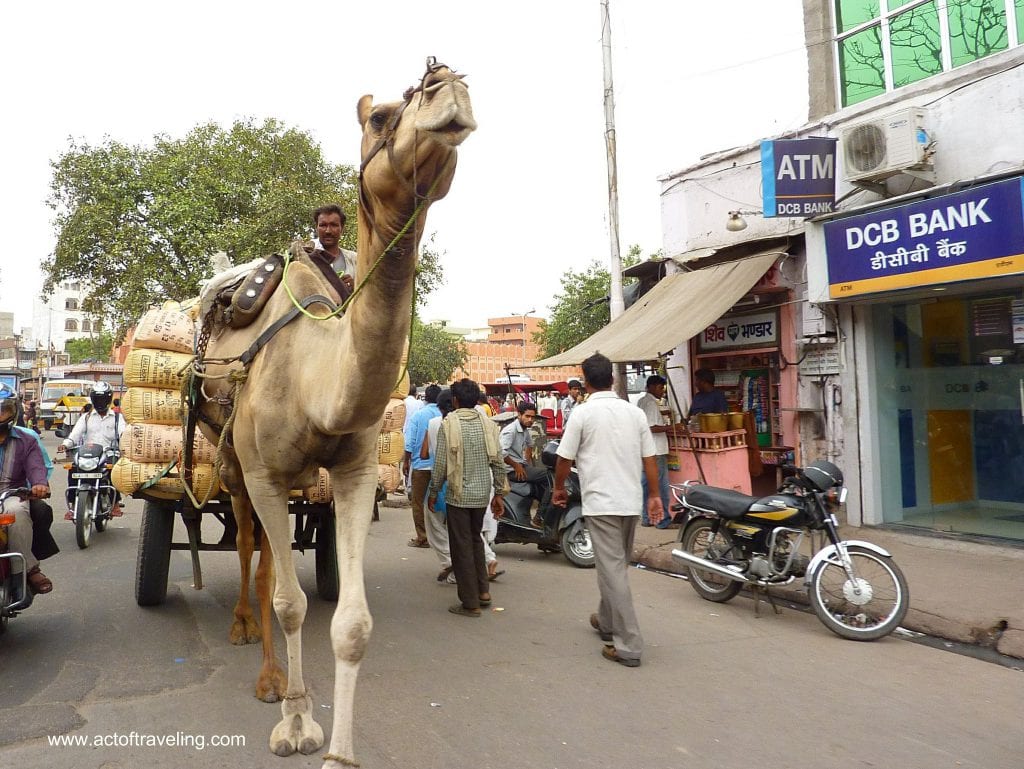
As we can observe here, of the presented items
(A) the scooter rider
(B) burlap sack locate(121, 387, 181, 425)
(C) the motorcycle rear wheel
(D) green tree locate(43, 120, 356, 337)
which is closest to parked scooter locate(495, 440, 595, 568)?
(A) the scooter rider

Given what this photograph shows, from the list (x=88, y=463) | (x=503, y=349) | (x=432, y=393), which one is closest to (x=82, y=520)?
(x=88, y=463)

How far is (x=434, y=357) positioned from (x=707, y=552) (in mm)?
46023

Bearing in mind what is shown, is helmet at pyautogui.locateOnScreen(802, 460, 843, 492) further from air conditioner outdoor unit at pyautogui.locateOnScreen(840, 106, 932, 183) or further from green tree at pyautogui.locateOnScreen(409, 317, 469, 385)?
green tree at pyautogui.locateOnScreen(409, 317, 469, 385)

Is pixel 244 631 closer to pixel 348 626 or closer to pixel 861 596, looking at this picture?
pixel 348 626

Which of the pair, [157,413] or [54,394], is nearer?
[157,413]

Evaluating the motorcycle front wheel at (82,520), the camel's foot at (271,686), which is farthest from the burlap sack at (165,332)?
the motorcycle front wheel at (82,520)

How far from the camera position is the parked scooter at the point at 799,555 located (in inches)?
221

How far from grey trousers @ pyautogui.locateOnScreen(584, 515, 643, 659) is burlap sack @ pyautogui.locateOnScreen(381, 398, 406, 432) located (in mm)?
1396

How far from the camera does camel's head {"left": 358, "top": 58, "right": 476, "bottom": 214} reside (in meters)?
2.51

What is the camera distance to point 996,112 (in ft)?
25.6

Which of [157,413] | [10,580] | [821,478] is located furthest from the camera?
[821,478]

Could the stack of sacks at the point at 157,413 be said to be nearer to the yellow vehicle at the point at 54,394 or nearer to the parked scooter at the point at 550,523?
the parked scooter at the point at 550,523

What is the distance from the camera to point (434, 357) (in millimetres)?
52094

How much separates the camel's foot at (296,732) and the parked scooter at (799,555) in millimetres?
3726
